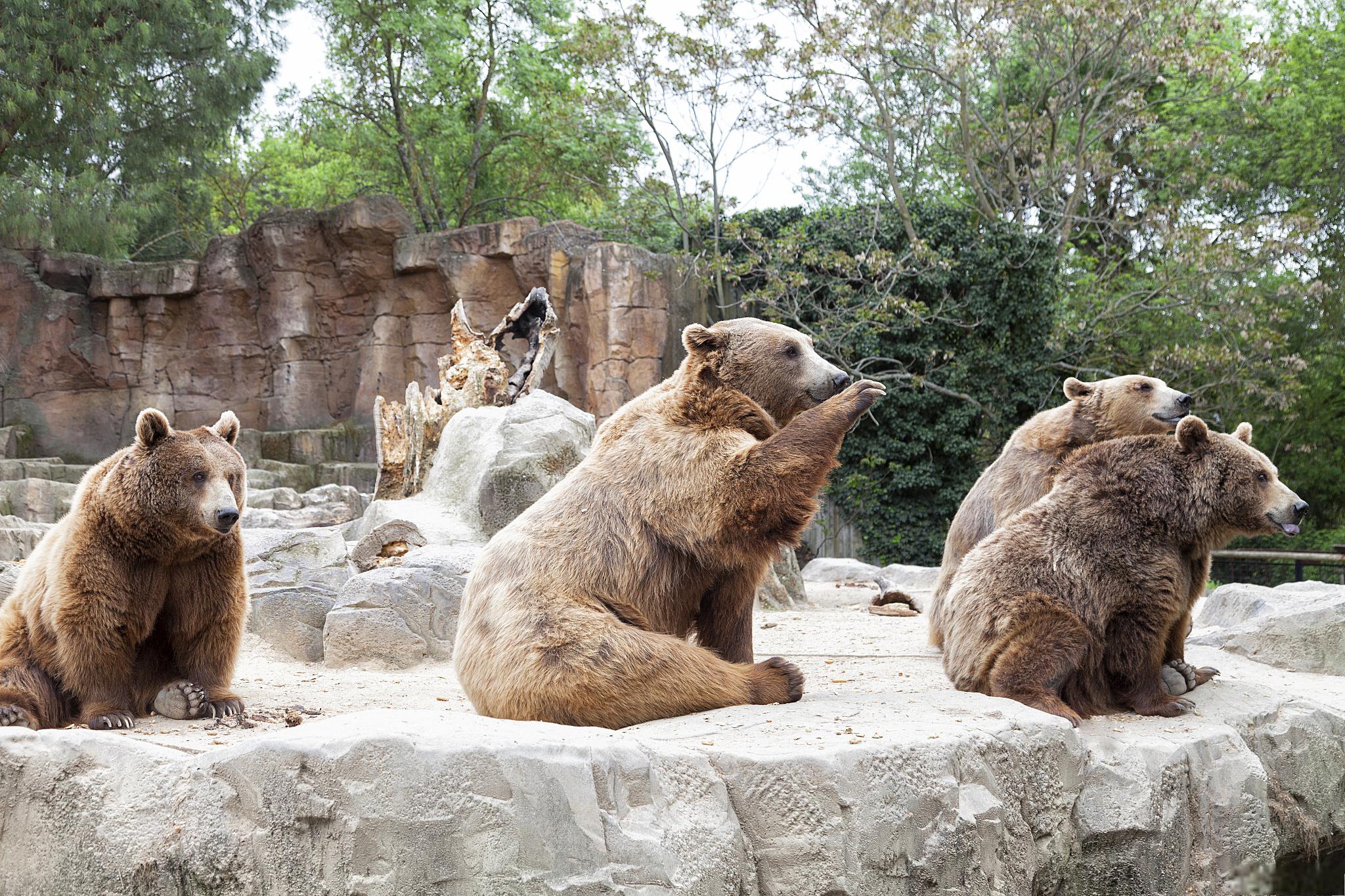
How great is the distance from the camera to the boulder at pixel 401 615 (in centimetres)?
667

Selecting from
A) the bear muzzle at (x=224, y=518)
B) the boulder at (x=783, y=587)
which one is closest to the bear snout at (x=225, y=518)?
the bear muzzle at (x=224, y=518)

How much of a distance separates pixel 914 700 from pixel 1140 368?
17104 millimetres

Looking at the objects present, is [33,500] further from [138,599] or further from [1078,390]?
[1078,390]

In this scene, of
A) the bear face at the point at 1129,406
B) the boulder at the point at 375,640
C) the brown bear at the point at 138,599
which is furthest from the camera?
the boulder at the point at 375,640

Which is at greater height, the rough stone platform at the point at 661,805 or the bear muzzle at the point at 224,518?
the bear muzzle at the point at 224,518

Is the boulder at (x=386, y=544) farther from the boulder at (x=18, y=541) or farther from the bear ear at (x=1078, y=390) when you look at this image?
the bear ear at (x=1078, y=390)

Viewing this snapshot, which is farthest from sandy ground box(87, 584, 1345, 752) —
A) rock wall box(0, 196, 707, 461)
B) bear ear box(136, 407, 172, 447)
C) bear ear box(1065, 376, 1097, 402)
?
rock wall box(0, 196, 707, 461)

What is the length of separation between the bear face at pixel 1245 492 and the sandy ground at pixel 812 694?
2.35 feet

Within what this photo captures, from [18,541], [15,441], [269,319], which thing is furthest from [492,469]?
[15,441]

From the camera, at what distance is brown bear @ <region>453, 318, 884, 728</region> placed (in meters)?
3.51

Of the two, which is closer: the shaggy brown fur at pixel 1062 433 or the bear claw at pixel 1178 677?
the bear claw at pixel 1178 677

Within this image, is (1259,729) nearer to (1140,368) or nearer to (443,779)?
(443,779)

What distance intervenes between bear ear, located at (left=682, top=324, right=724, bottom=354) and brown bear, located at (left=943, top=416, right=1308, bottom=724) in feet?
4.55

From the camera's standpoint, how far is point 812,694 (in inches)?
Answer: 161
